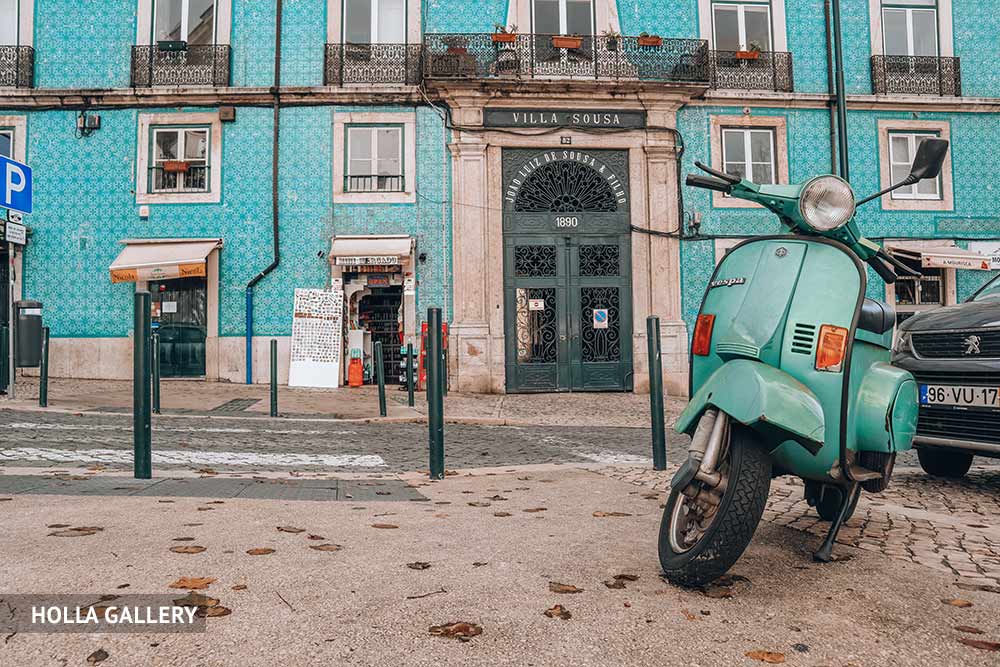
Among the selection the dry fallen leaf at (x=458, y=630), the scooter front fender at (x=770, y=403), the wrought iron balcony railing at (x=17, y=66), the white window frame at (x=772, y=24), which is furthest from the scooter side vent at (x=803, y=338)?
the wrought iron balcony railing at (x=17, y=66)

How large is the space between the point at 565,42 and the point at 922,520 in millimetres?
13760

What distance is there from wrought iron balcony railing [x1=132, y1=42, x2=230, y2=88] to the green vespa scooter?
1491 centimetres

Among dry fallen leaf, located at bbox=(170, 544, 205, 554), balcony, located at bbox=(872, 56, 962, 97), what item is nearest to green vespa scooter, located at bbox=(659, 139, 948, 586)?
dry fallen leaf, located at bbox=(170, 544, 205, 554)

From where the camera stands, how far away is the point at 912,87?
1678 cm

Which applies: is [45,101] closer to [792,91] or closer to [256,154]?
[256,154]

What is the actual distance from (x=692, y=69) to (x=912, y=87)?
16.1ft

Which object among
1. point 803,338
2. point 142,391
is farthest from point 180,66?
point 803,338

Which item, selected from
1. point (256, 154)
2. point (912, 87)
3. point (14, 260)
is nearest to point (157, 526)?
point (256, 154)

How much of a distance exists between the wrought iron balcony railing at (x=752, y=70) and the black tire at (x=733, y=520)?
15.4 metres

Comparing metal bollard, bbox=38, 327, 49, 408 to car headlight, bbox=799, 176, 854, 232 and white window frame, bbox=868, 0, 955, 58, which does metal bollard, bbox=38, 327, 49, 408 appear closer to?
car headlight, bbox=799, 176, 854, 232

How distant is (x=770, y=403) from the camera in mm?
2586

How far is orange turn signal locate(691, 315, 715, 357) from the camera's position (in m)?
3.15

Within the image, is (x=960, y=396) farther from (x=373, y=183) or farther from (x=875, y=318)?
(x=373, y=183)

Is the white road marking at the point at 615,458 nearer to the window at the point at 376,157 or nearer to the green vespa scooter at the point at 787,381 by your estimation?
the green vespa scooter at the point at 787,381
